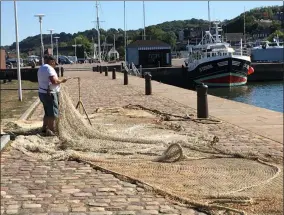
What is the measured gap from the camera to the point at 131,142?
851 cm

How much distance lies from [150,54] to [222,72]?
2581cm

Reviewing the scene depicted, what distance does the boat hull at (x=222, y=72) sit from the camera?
48000mm

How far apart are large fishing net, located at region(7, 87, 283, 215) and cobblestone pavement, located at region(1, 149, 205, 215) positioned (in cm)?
22

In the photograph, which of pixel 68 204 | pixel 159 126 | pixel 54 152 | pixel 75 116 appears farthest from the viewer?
pixel 159 126

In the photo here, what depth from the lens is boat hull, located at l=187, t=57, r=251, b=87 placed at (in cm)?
4800

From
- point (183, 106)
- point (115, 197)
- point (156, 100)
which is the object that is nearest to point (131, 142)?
point (115, 197)

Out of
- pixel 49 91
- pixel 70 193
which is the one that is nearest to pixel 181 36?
pixel 49 91

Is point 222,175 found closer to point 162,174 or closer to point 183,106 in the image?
point 162,174

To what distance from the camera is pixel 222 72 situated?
48.1m

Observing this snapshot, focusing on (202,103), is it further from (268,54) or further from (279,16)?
(279,16)

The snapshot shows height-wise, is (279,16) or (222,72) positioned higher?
(279,16)

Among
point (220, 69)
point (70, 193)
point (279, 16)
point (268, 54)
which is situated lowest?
point (70, 193)

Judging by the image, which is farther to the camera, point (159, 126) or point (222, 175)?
point (159, 126)

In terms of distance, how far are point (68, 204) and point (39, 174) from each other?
5.04 ft
